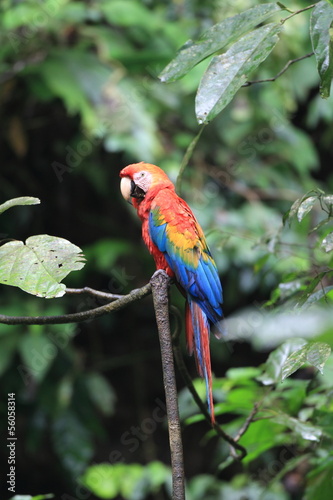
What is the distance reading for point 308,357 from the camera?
58 centimetres

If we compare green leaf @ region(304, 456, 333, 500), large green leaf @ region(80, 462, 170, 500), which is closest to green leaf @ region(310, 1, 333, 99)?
green leaf @ region(304, 456, 333, 500)

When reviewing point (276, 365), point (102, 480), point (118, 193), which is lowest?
point (102, 480)

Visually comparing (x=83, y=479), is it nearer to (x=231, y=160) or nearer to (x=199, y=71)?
(x=231, y=160)

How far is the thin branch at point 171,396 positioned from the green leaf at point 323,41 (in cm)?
28

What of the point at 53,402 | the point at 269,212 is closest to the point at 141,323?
the point at 53,402

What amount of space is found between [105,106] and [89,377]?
3.52 ft

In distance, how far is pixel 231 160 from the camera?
2.56m

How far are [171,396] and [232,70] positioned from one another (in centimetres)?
36

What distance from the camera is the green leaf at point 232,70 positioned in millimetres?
650

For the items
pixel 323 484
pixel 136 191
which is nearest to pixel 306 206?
pixel 323 484

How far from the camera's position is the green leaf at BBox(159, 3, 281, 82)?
0.69m

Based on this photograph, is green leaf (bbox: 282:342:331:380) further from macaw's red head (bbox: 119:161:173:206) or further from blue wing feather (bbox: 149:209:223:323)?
macaw's red head (bbox: 119:161:173:206)

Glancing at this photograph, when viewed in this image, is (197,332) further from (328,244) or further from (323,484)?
(328,244)

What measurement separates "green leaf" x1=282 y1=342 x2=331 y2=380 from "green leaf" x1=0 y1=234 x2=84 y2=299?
0.24 meters
